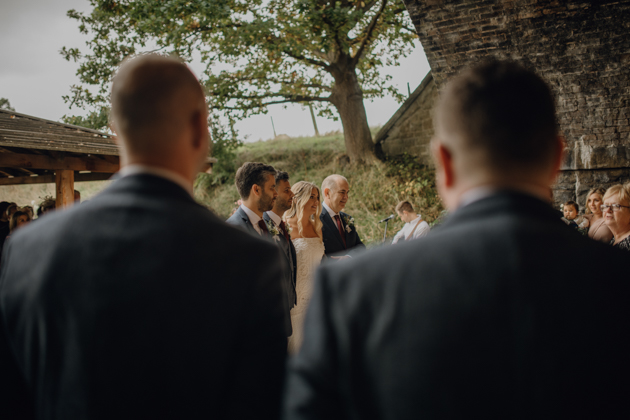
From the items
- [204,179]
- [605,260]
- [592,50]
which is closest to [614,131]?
[592,50]

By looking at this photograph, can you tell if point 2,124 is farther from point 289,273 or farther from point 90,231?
point 90,231

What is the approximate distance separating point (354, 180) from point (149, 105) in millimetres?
12442

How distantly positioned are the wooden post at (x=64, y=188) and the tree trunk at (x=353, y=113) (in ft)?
29.6

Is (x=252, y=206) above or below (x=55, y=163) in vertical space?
below

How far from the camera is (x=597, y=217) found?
5.70 meters

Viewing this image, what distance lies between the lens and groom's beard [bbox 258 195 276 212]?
12.5 feet

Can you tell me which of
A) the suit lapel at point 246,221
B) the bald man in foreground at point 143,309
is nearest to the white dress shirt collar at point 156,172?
the bald man in foreground at point 143,309

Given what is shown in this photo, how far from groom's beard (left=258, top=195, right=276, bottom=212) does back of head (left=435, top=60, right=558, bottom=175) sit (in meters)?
2.86

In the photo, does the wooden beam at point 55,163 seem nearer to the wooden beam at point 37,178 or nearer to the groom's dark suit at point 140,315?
the wooden beam at point 37,178

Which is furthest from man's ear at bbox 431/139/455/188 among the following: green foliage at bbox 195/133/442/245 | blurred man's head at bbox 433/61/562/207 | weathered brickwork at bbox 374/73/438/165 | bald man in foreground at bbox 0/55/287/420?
weathered brickwork at bbox 374/73/438/165

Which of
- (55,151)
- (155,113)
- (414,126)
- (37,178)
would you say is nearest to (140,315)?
(155,113)

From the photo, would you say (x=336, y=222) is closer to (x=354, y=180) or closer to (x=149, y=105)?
(x=149, y=105)

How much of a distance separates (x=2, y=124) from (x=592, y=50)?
8994 millimetres

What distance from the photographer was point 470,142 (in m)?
1.00
